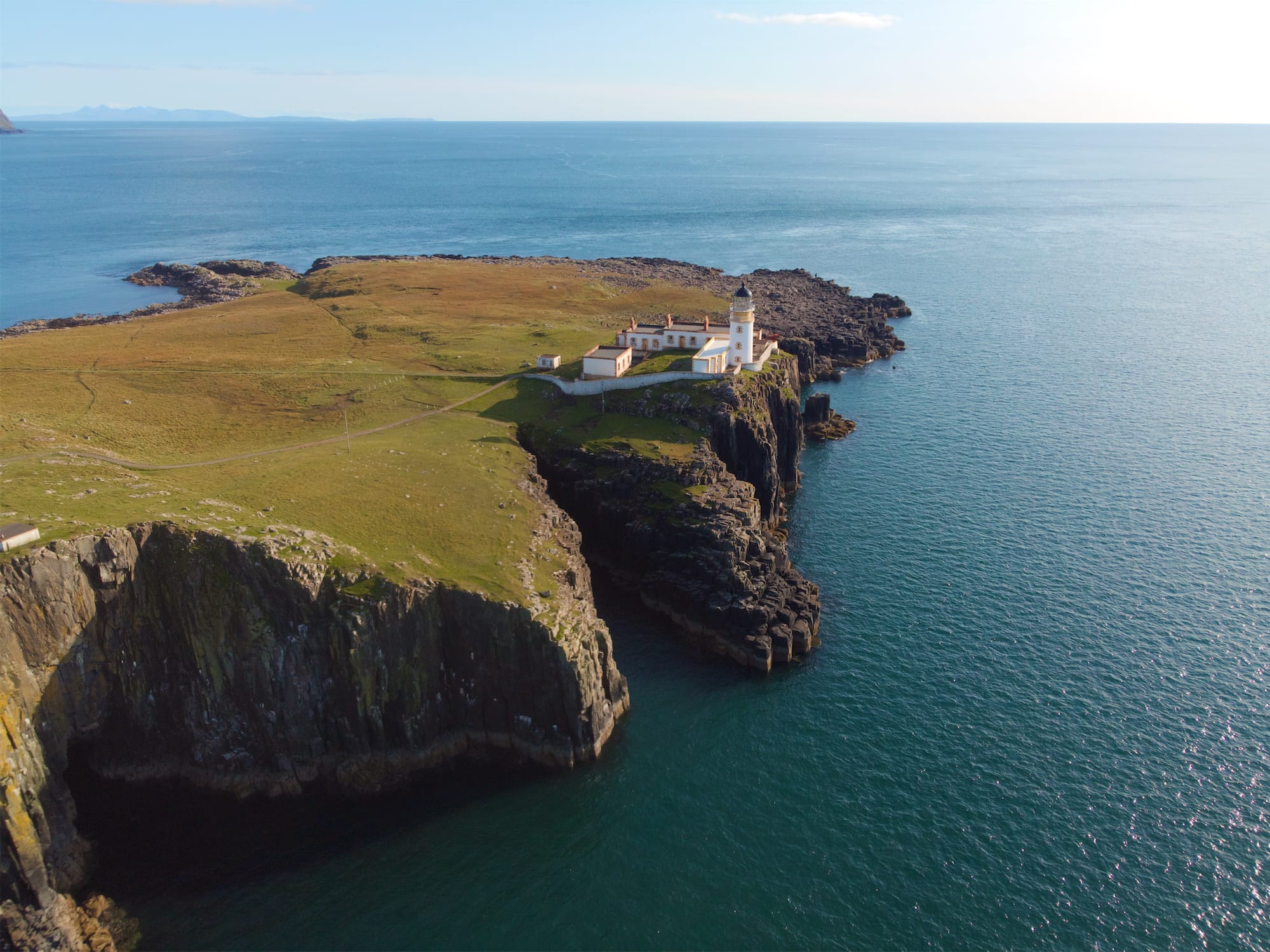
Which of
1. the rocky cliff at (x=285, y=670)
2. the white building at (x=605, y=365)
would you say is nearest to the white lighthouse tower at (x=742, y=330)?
the white building at (x=605, y=365)

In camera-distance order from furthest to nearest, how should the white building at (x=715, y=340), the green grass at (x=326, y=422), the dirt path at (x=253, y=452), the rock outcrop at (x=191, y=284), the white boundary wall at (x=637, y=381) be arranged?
the rock outcrop at (x=191, y=284)
the white building at (x=715, y=340)
the white boundary wall at (x=637, y=381)
the dirt path at (x=253, y=452)
the green grass at (x=326, y=422)

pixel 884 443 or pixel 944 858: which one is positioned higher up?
pixel 884 443

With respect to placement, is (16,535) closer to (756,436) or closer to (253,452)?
(253,452)

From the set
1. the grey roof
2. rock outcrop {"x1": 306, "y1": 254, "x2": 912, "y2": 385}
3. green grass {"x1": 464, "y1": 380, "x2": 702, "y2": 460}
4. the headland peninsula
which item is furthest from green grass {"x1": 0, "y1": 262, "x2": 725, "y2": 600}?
rock outcrop {"x1": 306, "y1": 254, "x2": 912, "y2": 385}

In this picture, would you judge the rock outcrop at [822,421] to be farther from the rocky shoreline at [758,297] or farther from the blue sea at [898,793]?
the blue sea at [898,793]

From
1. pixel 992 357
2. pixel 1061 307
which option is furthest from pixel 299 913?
pixel 1061 307

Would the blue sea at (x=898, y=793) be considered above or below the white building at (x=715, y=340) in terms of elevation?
below

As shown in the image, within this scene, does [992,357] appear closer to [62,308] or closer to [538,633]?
[538,633]
